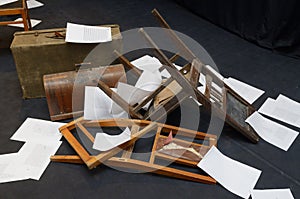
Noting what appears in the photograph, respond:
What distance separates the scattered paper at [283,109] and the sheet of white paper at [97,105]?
2.87 feet

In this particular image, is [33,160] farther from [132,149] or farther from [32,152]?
[132,149]

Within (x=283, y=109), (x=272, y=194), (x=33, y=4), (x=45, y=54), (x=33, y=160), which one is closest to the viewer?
(x=272, y=194)

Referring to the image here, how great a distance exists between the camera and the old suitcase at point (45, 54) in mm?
1877

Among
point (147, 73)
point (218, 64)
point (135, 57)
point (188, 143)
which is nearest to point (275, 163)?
point (188, 143)

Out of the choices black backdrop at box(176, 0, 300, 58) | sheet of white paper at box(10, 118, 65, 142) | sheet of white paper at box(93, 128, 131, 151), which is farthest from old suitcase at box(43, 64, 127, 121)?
black backdrop at box(176, 0, 300, 58)

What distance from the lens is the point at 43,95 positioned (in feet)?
6.70

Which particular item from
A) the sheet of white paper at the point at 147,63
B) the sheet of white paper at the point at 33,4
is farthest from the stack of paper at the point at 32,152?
the sheet of white paper at the point at 33,4

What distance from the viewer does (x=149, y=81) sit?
1.84m

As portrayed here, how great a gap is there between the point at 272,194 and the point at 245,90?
83 cm

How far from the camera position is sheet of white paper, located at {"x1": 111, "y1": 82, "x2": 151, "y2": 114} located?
1735 millimetres

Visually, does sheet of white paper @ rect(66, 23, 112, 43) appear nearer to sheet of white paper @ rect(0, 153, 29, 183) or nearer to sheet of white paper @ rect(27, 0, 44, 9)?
sheet of white paper @ rect(0, 153, 29, 183)

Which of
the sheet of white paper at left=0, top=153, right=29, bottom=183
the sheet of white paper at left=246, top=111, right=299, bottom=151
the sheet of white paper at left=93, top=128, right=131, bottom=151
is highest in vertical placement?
the sheet of white paper at left=93, top=128, right=131, bottom=151

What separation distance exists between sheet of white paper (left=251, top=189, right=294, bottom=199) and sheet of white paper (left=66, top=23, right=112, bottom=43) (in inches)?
45.3

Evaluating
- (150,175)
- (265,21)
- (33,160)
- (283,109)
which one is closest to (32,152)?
(33,160)
